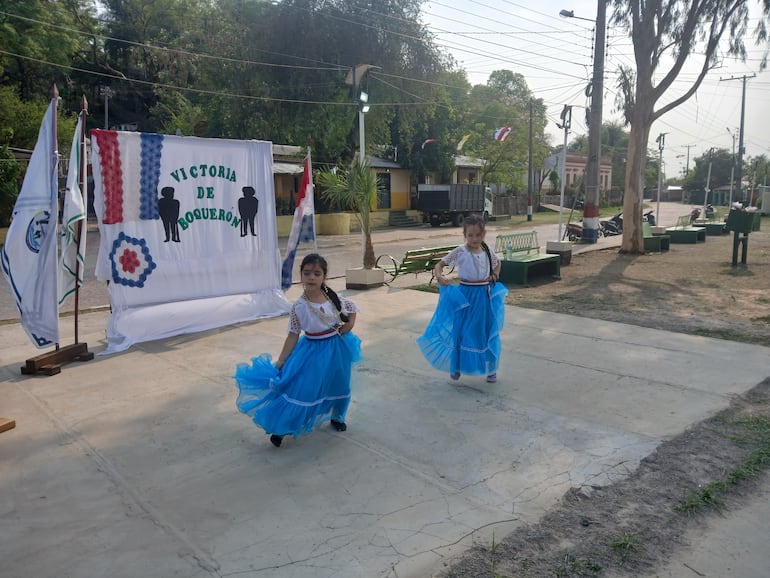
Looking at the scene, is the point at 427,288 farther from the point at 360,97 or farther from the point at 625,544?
the point at 625,544

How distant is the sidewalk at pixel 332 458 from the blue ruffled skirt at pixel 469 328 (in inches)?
10.1

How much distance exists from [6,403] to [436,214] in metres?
28.0

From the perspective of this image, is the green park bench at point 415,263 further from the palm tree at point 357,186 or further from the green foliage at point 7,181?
the green foliage at point 7,181

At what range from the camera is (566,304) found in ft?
32.3

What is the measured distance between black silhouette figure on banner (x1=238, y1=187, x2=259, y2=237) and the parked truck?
2362 centimetres

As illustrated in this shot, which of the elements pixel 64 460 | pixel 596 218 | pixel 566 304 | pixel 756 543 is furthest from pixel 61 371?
pixel 596 218

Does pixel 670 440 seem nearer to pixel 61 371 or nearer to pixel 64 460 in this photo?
pixel 64 460

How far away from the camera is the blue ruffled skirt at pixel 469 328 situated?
5.54m

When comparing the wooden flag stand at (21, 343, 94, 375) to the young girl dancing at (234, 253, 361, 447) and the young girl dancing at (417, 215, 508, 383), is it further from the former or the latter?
the young girl dancing at (417, 215, 508, 383)

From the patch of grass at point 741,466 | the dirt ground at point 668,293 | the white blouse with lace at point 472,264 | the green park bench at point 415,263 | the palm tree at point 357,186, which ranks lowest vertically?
the patch of grass at point 741,466

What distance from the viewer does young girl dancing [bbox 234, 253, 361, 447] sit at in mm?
4141

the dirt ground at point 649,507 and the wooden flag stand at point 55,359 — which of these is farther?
the wooden flag stand at point 55,359

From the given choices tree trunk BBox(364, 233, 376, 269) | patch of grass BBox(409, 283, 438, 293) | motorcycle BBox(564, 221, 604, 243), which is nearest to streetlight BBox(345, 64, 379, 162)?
tree trunk BBox(364, 233, 376, 269)

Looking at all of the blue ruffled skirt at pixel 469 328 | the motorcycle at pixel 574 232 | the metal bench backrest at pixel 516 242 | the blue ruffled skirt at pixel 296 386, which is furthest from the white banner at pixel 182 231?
the motorcycle at pixel 574 232
